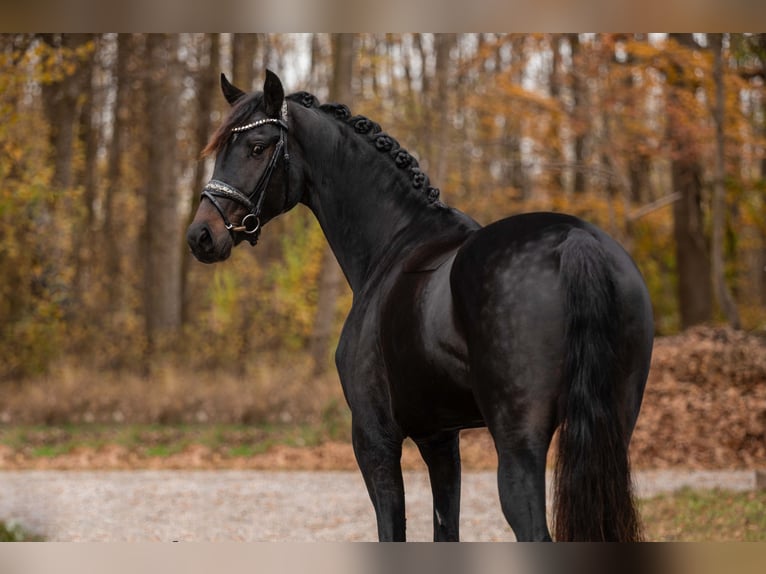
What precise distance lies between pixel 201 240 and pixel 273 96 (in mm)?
688

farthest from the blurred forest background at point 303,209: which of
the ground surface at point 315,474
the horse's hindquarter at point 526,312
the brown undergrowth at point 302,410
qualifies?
the horse's hindquarter at point 526,312

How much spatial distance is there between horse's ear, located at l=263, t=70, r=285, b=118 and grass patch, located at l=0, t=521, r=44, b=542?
4.19 meters

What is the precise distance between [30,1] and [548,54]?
16263 mm

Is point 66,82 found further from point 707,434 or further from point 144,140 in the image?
point 707,434

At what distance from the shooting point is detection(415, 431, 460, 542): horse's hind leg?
13.4 feet

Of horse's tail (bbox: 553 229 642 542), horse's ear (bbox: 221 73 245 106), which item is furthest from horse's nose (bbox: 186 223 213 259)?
horse's tail (bbox: 553 229 642 542)

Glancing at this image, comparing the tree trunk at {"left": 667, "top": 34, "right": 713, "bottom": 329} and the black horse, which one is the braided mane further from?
the tree trunk at {"left": 667, "top": 34, "right": 713, "bottom": 329}

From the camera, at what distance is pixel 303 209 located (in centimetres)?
1655

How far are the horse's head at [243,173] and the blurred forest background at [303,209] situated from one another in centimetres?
711

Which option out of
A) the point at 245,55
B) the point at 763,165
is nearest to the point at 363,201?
the point at 245,55

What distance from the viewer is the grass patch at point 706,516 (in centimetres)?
663

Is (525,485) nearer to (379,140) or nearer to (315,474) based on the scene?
(379,140)

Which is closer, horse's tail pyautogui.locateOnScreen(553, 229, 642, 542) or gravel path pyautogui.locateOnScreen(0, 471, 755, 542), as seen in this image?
horse's tail pyautogui.locateOnScreen(553, 229, 642, 542)

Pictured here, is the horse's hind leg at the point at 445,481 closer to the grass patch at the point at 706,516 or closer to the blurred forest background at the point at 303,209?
the grass patch at the point at 706,516
